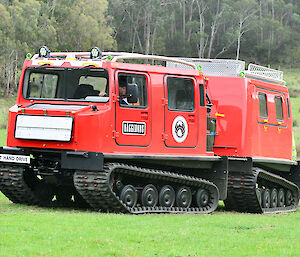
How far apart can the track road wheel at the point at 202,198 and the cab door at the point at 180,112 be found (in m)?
1.10

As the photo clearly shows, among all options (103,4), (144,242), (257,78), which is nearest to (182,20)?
(103,4)

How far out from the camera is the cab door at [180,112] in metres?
14.1

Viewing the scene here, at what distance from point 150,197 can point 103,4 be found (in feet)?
217

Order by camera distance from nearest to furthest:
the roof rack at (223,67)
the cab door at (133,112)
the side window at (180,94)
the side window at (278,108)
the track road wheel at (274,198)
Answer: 1. the cab door at (133,112)
2. the side window at (180,94)
3. the roof rack at (223,67)
4. the track road wheel at (274,198)
5. the side window at (278,108)

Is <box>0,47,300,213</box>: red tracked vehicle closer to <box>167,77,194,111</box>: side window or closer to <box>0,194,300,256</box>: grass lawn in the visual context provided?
<box>167,77,194,111</box>: side window

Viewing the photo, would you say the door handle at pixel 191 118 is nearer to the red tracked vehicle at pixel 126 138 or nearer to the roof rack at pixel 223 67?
the red tracked vehicle at pixel 126 138

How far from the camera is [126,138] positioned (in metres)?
13.2

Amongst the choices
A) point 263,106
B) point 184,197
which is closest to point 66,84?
point 184,197

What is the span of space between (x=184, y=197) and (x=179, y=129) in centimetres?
146

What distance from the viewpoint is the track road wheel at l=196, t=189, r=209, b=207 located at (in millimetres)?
14984

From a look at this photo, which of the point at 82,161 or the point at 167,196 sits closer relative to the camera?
the point at 82,161

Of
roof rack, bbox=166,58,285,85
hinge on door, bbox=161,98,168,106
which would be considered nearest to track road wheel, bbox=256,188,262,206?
roof rack, bbox=166,58,285,85

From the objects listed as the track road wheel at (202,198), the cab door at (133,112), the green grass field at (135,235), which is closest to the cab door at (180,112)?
the cab door at (133,112)

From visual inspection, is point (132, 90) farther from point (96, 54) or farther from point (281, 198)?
point (281, 198)
